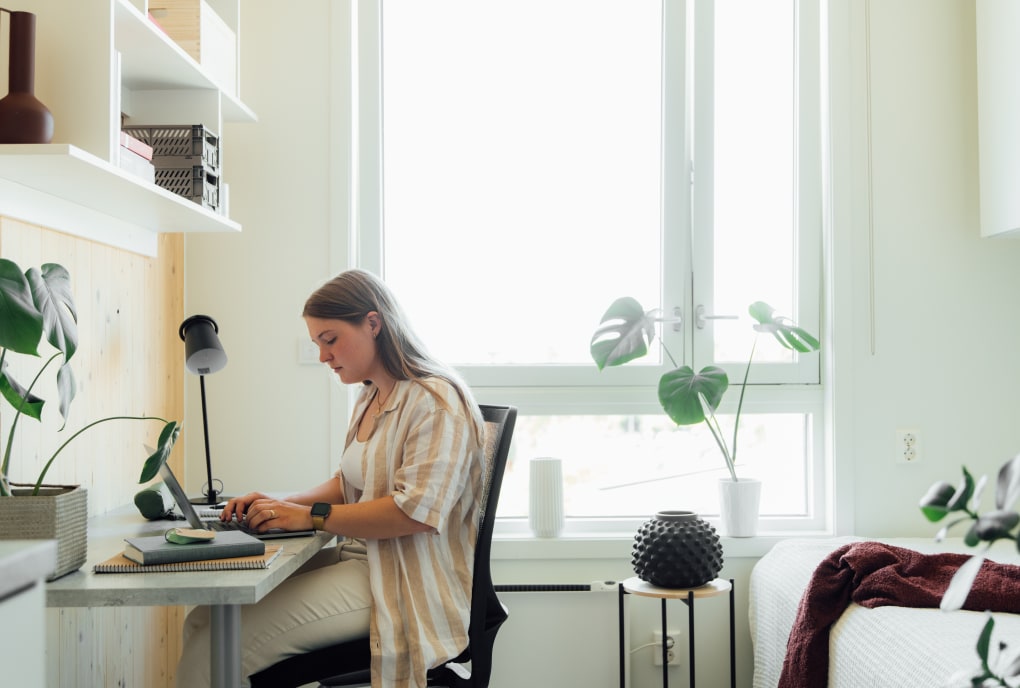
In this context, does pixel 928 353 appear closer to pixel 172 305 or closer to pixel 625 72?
pixel 625 72

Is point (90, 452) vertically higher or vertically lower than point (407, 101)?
lower

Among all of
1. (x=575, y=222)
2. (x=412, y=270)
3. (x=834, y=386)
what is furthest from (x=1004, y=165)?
(x=412, y=270)

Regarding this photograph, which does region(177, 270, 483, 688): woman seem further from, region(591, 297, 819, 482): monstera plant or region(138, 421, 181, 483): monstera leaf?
region(591, 297, 819, 482): monstera plant

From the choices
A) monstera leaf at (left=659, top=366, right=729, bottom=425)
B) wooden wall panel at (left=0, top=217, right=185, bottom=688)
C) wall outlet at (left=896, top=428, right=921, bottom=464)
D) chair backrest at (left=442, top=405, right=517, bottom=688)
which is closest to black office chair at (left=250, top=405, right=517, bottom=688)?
chair backrest at (left=442, top=405, right=517, bottom=688)

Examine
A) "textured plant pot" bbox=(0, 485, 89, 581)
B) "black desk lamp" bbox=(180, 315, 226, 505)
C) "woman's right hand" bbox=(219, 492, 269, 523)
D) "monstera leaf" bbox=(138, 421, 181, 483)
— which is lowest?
"woman's right hand" bbox=(219, 492, 269, 523)

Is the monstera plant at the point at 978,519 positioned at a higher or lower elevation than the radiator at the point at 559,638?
higher

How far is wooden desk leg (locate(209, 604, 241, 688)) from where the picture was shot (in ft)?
4.84

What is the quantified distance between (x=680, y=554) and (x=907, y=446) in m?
0.93

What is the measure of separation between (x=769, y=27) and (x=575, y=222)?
0.84 meters

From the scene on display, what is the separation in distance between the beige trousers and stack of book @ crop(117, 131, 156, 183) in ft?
2.83

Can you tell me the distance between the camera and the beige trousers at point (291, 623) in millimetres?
1750

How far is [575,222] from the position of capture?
2887 mm

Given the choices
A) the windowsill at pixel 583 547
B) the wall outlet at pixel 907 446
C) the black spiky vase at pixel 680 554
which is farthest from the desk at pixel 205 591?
the wall outlet at pixel 907 446

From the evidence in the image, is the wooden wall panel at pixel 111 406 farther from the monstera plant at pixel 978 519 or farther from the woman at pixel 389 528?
the monstera plant at pixel 978 519
